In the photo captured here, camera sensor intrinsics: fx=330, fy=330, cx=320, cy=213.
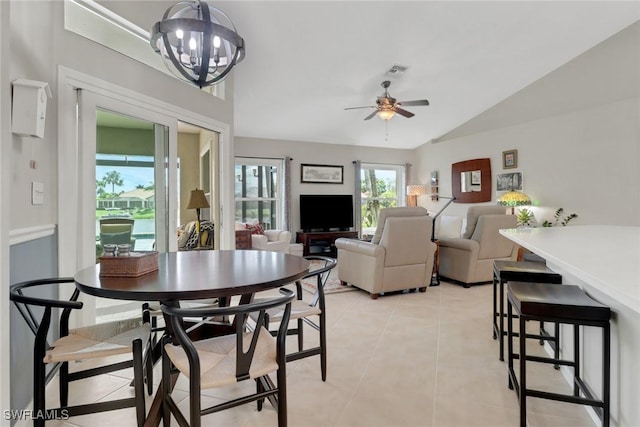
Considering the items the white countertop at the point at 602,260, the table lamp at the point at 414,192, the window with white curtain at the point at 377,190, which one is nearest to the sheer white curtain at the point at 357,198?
the window with white curtain at the point at 377,190

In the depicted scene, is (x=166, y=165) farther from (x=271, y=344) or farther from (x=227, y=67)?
(x=271, y=344)

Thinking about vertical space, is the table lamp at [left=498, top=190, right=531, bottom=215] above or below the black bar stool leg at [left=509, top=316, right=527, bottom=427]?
above

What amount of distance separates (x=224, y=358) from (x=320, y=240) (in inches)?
213

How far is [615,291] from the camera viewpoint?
862 mm

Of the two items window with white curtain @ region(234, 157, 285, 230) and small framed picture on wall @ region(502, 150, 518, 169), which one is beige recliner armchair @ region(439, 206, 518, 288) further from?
window with white curtain @ region(234, 157, 285, 230)

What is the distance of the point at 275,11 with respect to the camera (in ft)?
10.5

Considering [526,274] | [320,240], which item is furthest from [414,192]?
[526,274]

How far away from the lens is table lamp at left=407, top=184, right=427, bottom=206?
749cm

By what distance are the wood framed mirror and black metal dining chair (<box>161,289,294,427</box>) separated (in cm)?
589

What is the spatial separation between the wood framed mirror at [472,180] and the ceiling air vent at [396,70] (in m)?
2.79

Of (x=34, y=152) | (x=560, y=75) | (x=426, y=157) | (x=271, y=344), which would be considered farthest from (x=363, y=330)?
(x=426, y=157)

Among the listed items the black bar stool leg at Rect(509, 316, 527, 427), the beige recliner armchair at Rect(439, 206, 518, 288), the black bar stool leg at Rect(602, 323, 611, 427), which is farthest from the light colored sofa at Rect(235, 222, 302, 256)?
the black bar stool leg at Rect(602, 323, 611, 427)

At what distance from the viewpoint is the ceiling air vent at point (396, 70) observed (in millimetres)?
4425

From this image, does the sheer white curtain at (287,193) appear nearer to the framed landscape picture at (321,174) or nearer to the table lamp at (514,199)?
the framed landscape picture at (321,174)
